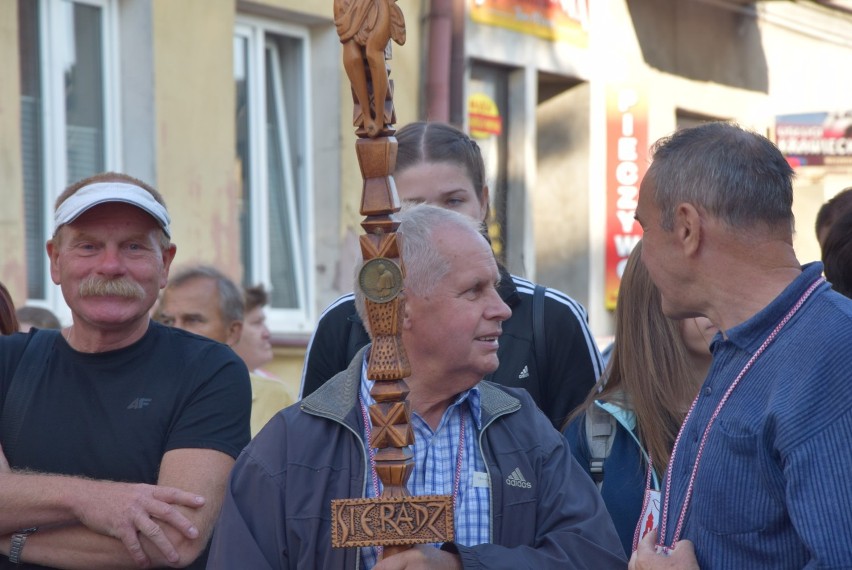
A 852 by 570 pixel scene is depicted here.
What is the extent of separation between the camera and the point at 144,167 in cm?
945

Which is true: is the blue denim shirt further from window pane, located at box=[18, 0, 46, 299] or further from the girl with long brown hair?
window pane, located at box=[18, 0, 46, 299]

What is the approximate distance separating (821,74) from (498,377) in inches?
615

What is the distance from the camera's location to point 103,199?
3.99 metres

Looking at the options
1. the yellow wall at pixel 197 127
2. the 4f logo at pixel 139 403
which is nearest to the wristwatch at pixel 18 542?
the 4f logo at pixel 139 403

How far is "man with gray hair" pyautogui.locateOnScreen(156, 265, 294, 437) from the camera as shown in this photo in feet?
20.9

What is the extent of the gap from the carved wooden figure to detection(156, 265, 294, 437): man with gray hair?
11.1 feet

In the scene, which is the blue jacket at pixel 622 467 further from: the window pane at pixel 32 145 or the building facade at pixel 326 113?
the window pane at pixel 32 145

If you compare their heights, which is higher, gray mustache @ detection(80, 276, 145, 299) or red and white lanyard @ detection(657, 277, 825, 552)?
gray mustache @ detection(80, 276, 145, 299)

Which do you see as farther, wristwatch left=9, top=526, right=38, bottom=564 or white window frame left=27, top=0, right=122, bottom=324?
white window frame left=27, top=0, right=122, bottom=324

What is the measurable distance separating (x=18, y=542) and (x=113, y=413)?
42cm

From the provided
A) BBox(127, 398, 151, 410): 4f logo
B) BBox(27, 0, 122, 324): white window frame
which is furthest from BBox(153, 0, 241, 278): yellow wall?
BBox(127, 398, 151, 410): 4f logo

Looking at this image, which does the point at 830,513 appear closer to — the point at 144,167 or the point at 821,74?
the point at 144,167

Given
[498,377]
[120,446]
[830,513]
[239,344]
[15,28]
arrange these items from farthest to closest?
1. [15,28]
2. [239,344]
3. [498,377]
4. [120,446]
5. [830,513]

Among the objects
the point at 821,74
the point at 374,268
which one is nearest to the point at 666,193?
the point at 374,268
